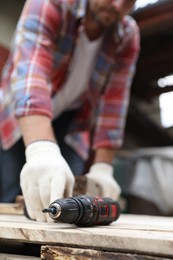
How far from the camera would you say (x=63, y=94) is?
160 cm

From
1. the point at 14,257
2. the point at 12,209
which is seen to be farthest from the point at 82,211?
the point at 12,209

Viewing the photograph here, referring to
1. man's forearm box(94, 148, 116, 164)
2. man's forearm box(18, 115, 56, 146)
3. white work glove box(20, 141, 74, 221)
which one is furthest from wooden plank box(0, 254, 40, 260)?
man's forearm box(94, 148, 116, 164)

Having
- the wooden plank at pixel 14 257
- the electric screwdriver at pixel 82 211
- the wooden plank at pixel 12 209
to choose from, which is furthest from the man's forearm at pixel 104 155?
the wooden plank at pixel 14 257

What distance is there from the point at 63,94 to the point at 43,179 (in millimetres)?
658

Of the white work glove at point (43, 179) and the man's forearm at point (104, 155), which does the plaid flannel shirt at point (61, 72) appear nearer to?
the man's forearm at point (104, 155)

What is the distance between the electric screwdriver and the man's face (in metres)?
0.75

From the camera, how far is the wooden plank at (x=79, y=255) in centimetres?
57

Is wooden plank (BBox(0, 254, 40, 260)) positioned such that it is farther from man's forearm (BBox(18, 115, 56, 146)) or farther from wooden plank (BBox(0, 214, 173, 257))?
man's forearm (BBox(18, 115, 56, 146))

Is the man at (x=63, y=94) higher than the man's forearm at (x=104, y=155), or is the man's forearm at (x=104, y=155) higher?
the man at (x=63, y=94)

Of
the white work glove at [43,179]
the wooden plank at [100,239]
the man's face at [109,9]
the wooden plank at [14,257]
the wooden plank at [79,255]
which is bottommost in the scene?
the wooden plank at [14,257]

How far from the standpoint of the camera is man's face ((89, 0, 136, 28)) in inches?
52.2

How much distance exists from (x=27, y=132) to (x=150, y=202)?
201 cm

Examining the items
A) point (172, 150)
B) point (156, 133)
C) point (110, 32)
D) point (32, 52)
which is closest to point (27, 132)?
point (32, 52)

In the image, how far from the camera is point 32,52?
1.24 meters
